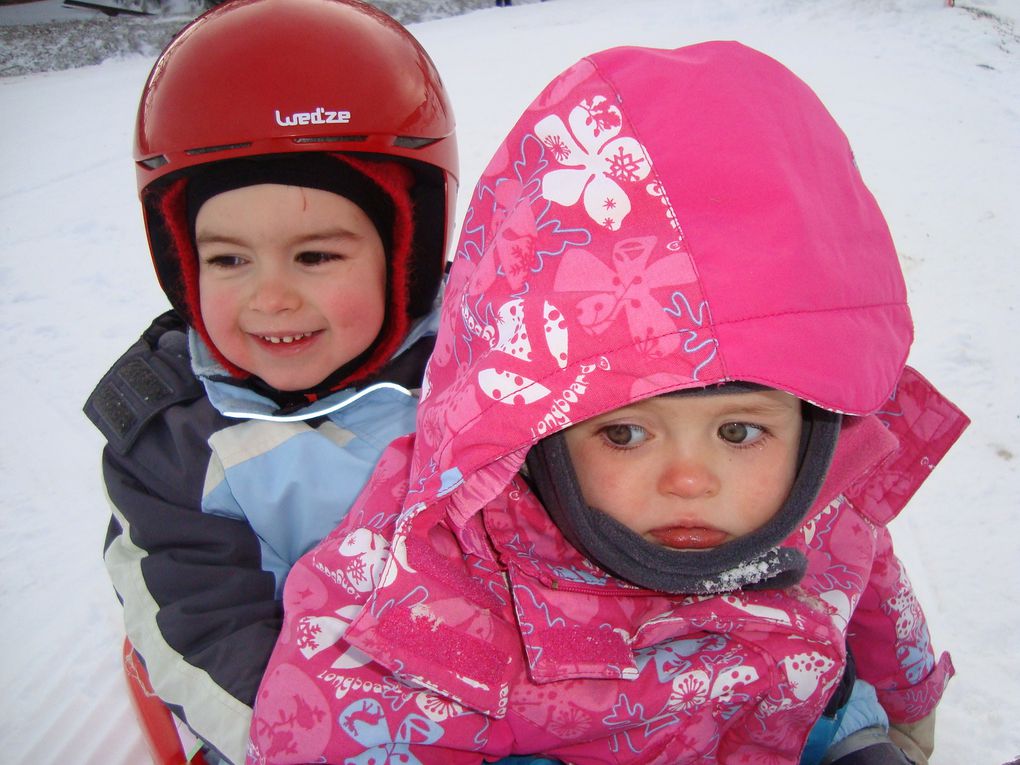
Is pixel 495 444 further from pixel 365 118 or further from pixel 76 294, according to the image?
pixel 76 294

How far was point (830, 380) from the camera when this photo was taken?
0.82 meters

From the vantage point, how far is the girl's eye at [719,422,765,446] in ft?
3.22

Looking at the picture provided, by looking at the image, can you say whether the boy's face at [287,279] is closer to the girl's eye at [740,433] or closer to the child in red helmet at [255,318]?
the child in red helmet at [255,318]

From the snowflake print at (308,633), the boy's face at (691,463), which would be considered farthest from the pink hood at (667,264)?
the snowflake print at (308,633)

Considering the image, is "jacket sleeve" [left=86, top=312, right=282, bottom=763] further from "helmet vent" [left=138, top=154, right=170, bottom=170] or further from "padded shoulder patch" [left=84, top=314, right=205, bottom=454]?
"helmet vent" [left=138, top=154, right=170, bottom=170]

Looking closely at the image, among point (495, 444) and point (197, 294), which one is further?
point (197, 294)

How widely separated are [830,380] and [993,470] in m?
1.69

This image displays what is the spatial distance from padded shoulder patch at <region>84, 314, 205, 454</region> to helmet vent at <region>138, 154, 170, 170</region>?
349 millimetres

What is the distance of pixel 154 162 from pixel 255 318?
1.18 ft

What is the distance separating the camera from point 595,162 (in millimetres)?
860

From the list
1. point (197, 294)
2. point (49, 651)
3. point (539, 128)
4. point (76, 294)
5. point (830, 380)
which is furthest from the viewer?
point (76, 294)

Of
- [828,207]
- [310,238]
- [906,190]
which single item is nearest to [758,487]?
[828,207]

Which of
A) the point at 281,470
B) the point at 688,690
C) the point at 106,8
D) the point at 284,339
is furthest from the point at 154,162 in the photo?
the point at 106,8

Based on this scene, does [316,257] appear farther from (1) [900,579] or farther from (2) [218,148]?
(1) [900,579]
